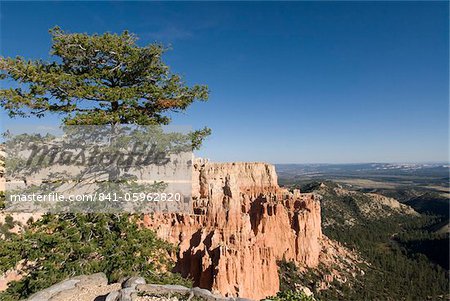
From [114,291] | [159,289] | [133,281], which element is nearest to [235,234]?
[133,281]

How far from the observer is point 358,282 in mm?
65250

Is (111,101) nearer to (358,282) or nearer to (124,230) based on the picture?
(124,230)

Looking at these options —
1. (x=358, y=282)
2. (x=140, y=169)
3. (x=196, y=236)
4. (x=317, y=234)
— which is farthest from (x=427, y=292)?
(x=140, y=169)

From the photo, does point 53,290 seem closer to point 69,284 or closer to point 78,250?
point 69,284

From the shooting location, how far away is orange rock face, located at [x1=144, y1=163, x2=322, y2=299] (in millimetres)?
41906

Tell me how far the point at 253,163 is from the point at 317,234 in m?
28.1

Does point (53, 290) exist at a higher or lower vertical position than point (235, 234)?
higher

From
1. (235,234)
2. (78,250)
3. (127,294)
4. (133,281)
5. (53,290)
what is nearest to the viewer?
(127,294)

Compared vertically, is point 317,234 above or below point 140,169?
below

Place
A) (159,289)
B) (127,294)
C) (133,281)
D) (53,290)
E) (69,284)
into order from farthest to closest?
(69,284), (133,281), (53,290), (159,289), (127,294)

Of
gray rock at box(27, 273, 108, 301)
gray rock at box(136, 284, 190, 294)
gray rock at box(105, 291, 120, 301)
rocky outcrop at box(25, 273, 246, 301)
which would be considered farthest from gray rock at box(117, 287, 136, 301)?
gray rock at box(27, 273, 108, 301)

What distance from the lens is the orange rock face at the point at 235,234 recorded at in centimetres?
4191

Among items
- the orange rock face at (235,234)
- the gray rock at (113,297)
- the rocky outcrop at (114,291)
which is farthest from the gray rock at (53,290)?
the orange rock face at (235,234)

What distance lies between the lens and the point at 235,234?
4759 centimetres
